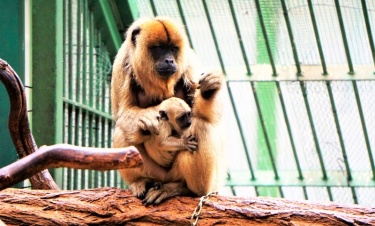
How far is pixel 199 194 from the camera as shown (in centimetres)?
780

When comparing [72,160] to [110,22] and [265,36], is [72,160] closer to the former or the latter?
[110,22]

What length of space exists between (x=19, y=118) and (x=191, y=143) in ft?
6.19

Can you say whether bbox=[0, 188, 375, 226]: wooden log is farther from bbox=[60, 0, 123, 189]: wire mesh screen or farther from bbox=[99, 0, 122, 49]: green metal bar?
bbox=[99, 0, 122, 49]: green metal bar

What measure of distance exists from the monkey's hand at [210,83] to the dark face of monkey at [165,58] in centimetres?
69

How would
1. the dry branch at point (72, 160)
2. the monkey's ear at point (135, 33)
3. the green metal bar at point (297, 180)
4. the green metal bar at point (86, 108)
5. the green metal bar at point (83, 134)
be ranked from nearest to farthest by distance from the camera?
the dry branch at point (72, 160), the monkey's ear at point (135, 33), the green metal bar at point (86, 108), the green metal bar at point (83, 134), the green metal bar at point (297, 180)

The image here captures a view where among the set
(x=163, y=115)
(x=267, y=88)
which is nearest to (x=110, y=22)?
(x=267, y=88)

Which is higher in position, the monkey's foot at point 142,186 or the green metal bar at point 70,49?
the green metal bar at point 70,49

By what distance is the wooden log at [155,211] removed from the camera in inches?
271

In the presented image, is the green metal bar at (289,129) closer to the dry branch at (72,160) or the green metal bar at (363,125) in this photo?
the green metal bar at (363,125)

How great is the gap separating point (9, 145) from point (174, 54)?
3138mm

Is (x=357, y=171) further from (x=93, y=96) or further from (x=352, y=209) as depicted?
(x=352, y=209)

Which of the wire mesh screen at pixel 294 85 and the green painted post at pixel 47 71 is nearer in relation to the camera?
the green painted post at pixel 47 71

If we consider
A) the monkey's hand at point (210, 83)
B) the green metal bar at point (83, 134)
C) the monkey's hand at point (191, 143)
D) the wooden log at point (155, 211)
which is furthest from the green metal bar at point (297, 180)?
the wooden log at point (155, 211)

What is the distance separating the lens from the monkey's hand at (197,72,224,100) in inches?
299
